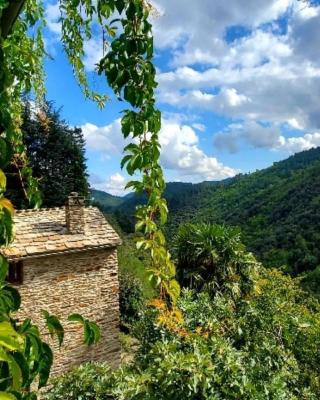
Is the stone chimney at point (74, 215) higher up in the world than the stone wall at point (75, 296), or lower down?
higher up

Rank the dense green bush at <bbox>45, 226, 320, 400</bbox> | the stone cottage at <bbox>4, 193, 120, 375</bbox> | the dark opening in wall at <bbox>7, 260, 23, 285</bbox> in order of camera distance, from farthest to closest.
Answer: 1. the stone cottage at <bbox>4, 193, 120, 375</bbox>
2. the dark opening in wall at <bbox>7, 260, 23, 285</bbox>
3. the dense green bush at <bbox>45, 226, 320, 400</bbox>

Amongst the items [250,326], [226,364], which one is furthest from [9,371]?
[250,326]

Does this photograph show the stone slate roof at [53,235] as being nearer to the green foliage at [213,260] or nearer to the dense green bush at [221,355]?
the green foliage at [213,260]

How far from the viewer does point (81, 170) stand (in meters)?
32.8

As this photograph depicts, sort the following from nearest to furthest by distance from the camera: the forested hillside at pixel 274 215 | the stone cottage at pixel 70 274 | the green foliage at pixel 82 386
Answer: the green foliage at pixel 82 386
the stone cottage at pixel 70 274
the forested hillside at pixel 274 215

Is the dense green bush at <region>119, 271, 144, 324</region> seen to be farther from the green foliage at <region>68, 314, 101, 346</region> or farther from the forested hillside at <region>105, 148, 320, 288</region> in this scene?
the green foliage at <region>68, 314, 101, 346</region>

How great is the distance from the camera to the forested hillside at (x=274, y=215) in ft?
188

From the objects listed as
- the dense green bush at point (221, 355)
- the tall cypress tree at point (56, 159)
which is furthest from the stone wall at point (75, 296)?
the tall cypress tree at point (56, 159)

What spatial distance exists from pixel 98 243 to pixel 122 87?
15.3 m

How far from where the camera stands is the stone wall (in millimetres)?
15180

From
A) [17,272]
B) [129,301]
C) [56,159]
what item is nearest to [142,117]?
[17,272]

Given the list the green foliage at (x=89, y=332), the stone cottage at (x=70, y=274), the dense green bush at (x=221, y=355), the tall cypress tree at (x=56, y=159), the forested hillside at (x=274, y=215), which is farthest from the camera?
the forested hillside at (x=274, y=215)

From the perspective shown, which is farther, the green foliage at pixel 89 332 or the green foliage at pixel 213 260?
the green foliage at pixel 213 260

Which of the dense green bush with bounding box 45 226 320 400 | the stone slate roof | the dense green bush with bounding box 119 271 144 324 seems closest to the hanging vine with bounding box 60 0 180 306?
the dense green bush with bounding box 45 226 320 400
